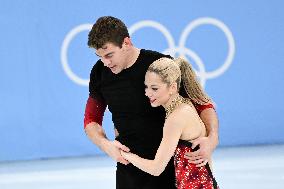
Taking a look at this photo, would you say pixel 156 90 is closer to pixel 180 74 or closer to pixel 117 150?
pixel 180 74

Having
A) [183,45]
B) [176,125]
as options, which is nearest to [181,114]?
[176,125]

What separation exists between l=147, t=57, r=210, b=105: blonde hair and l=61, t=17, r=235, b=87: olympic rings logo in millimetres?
5836

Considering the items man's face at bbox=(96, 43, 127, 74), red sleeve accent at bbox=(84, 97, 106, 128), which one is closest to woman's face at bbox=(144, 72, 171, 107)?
man's face at bbox=(96, 43, 127, 74)

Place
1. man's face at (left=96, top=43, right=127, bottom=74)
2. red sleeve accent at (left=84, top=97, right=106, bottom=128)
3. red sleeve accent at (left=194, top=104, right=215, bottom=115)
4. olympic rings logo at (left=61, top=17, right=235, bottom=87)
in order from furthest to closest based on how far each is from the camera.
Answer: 1. olympic rings logo at (left=61, top=17, right=235, bottom=87)
2. red sleeve accent at (left=84, top=97, right=106, bottom=128)
3. red sleeve accent at (left=194, top=104, right=215, bottom=115)
4. man's face at (left=96, top=43, right=127, bottom=74)

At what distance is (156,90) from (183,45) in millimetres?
6081

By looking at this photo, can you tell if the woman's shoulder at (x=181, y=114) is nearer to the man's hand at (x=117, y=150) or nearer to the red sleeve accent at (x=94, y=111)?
the man's hand at (x=117, y=150)

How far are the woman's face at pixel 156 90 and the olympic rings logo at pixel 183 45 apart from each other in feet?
19.5

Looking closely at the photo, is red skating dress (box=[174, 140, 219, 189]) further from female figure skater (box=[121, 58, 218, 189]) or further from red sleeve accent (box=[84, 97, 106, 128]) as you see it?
red sleeve accent (box=[84, 97, 106, 128])

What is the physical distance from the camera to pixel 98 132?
3.89 m

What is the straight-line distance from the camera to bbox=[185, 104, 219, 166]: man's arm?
3527 millimetres

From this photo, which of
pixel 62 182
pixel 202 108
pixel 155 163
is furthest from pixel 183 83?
pixel 62 182

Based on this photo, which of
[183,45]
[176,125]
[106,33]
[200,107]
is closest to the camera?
[176,125]

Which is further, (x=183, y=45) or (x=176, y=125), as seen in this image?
(x=183, y=45)

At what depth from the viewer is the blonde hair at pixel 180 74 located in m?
3.50
